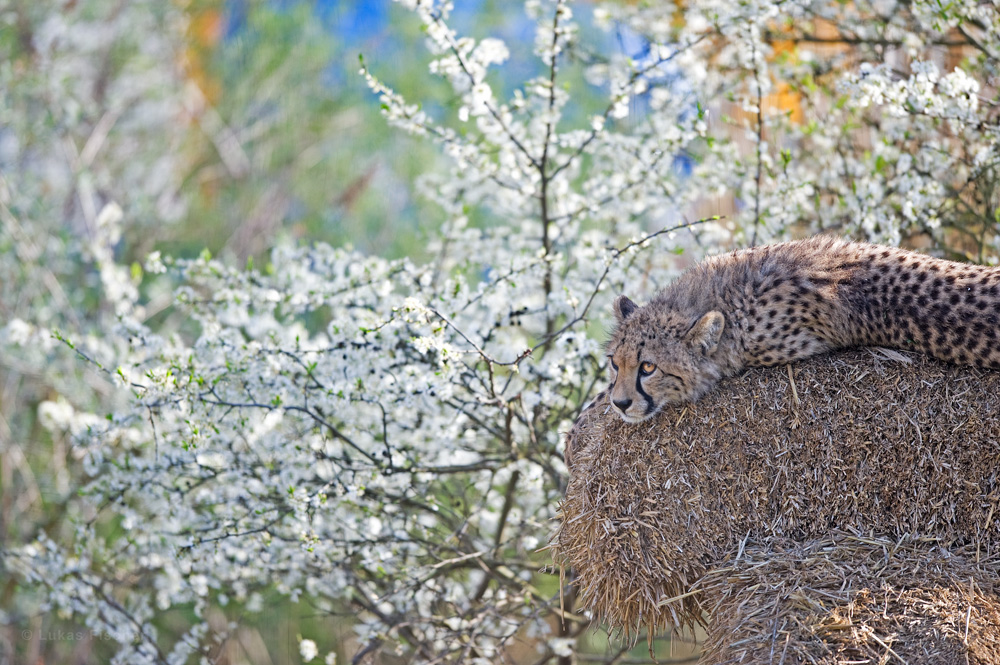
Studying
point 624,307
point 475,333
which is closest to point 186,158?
point 475,333

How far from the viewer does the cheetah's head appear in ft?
13.3

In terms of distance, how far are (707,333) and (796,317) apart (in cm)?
41

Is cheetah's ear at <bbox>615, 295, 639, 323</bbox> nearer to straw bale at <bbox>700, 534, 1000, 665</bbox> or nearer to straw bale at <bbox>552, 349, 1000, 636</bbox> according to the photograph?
straw bale at <bbox>552, 349, 1000, 636</bbox>

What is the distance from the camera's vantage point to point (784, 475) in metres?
3.75

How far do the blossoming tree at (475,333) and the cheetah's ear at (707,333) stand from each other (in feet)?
3.07

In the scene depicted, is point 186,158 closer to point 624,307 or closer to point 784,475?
point 624,307

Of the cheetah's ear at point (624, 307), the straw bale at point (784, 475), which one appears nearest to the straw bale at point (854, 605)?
the straw bale at point (784, 475)

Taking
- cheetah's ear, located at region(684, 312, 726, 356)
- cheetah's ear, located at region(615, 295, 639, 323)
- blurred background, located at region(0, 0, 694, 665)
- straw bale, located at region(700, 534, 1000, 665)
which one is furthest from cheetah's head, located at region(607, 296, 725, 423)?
blurred background, located at region(0, 0, 694, 665)

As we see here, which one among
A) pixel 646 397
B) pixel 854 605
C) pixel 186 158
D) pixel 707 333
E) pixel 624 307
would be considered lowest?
pixel 854 605

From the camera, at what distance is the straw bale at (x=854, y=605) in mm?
3172

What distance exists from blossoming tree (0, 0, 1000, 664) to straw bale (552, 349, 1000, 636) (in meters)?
1.21

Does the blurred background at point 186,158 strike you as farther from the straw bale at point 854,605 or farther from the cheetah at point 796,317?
the straw bale at point 854,605

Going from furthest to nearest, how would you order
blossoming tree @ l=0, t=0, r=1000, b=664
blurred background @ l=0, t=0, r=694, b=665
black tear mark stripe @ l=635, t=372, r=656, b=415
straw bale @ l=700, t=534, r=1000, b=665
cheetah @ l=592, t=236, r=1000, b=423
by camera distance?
blurred background @ l=0, t=0, r=694, b=665 → blossoming tree @ l=0, t=0, r=1000, b=664 → black tear mark stripe @ l=635, t=372, r=656, b=415 → cheetah @ l=592, t=236, r=1000, b=423 → straw bale @ l=700, t=534, r=1000, b=665

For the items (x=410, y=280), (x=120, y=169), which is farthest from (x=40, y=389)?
(x=410, y=280)
